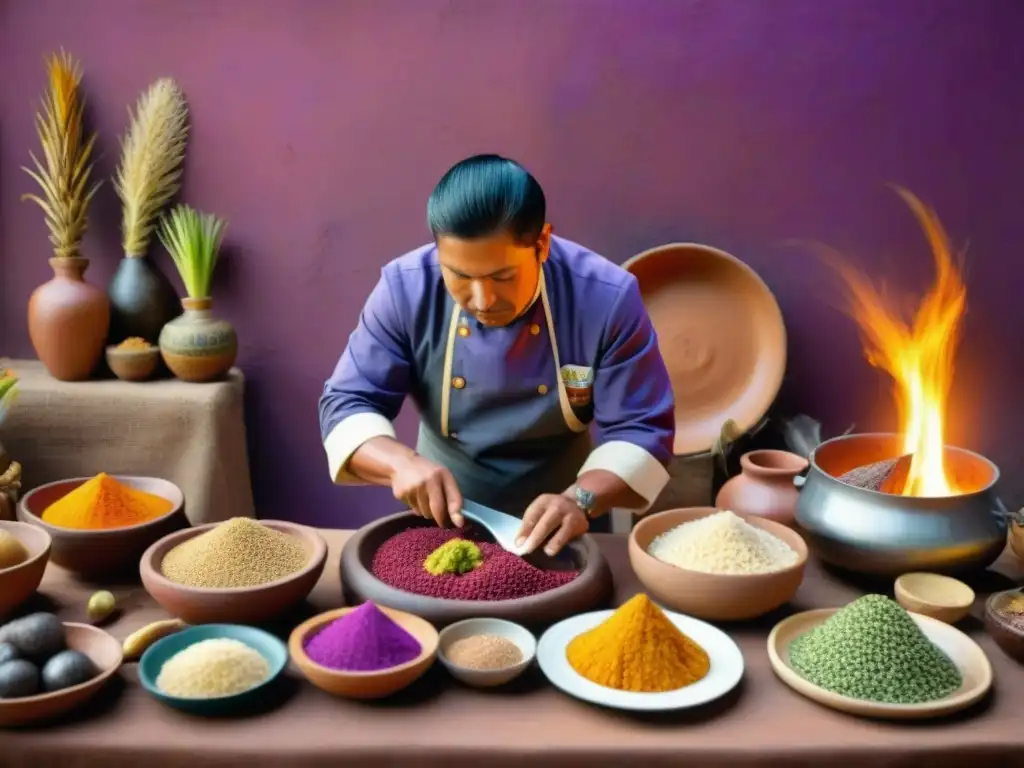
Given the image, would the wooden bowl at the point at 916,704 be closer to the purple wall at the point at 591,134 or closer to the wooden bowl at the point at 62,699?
the wooden bowl at the point at 62,699

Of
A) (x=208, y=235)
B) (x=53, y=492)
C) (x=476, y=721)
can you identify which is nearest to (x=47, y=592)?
(x=53, y=492)

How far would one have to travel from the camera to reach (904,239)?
3.25m

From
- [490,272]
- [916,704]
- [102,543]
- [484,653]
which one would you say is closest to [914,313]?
[490,272]

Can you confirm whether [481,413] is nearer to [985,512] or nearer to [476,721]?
[476,721]

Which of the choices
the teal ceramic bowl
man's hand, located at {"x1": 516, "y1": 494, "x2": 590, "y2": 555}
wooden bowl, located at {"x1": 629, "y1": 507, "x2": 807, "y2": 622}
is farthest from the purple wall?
the teal ceramic bowl

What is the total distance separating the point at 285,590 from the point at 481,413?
0.67 meters

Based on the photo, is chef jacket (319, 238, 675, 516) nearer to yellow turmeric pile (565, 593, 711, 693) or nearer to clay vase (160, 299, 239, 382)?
yellow turmeric pile (565, 593, 711, 693)

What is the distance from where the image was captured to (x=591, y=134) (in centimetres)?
321

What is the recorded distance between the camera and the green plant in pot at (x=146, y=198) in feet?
10.0

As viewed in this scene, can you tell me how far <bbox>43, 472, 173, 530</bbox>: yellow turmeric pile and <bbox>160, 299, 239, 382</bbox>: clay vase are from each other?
1.36 metres

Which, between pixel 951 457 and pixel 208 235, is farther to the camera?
pixel 208 235

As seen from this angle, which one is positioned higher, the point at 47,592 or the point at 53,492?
the point at 53,492

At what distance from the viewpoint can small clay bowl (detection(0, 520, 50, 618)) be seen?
1373mm

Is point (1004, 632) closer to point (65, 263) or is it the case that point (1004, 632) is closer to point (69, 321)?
point (69, 321)
